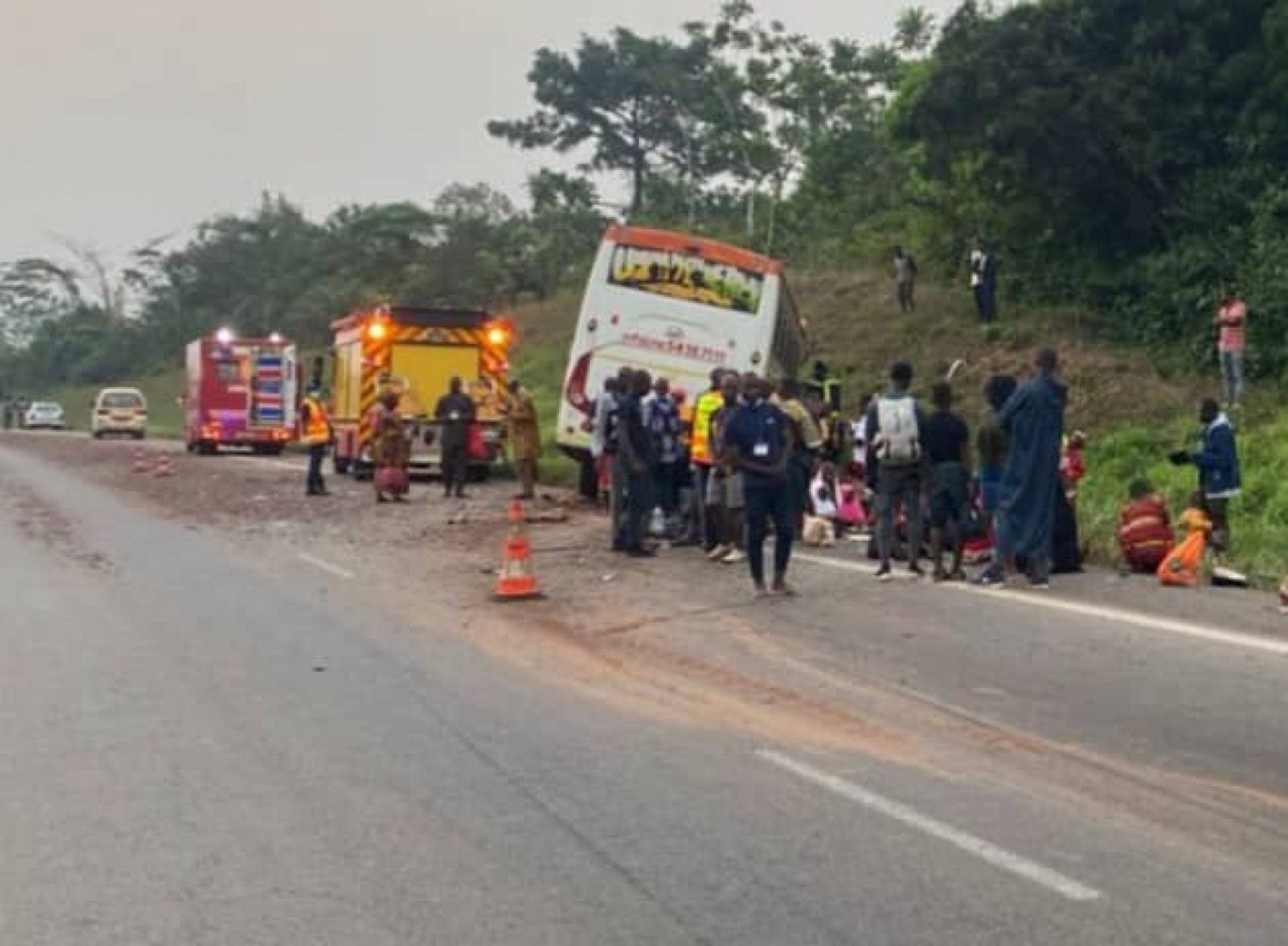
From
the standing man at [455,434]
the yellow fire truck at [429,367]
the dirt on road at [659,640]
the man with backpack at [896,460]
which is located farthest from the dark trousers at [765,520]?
the yellow fire truck at [429,367]

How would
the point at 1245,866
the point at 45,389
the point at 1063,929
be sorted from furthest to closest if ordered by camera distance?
the point at 45,389
the point at 1245,866
the point at 1063,929

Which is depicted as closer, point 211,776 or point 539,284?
point 211,776

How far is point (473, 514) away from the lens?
20703 mm

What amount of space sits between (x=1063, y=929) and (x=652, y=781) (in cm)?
235

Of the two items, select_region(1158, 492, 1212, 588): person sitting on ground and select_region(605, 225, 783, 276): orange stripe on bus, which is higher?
select_region(605, 225, 783, 276): orange stripe on bus

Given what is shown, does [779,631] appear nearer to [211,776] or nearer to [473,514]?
[211,776]

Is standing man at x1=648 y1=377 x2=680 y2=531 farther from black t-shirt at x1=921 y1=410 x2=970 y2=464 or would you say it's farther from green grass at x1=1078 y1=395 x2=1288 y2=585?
green grass at x1=1078 y1=395 x2=1288 y2=585

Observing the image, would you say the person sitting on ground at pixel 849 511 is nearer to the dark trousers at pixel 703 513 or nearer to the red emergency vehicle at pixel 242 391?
the dark trousers at pixel 703 513

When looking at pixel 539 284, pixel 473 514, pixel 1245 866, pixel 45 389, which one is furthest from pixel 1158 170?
pixel 45 389

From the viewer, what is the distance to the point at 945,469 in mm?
13508

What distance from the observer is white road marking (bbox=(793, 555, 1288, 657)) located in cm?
1054

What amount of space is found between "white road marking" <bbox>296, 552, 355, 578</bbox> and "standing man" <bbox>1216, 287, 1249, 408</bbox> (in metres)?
13.4

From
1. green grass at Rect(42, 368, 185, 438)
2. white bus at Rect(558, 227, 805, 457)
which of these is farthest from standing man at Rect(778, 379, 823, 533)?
green grass at Rect(42, 368, 185, 438)

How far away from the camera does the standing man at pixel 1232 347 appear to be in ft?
75.0
